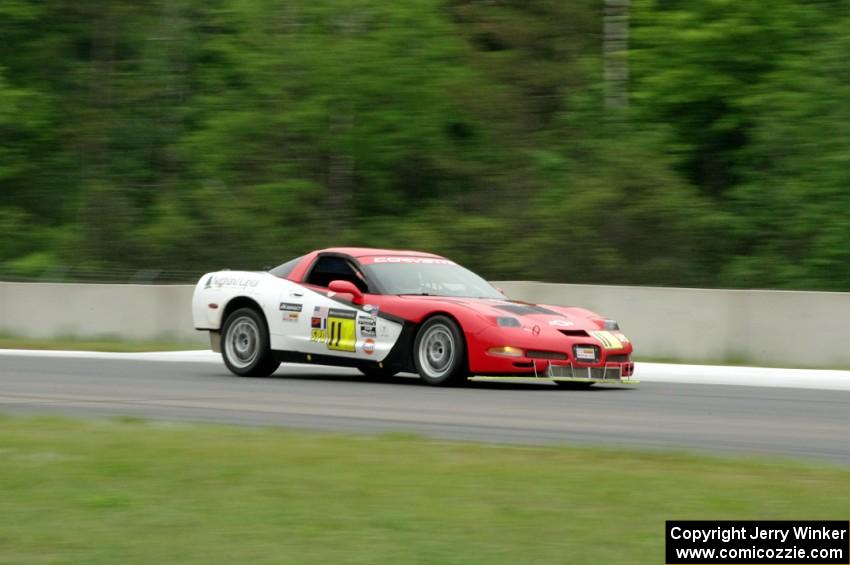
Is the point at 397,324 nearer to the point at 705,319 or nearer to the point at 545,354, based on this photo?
the point at 545,354

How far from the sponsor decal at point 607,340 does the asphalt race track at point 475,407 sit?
1.54ft

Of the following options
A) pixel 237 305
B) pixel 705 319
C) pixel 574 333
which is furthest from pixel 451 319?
pixel 705 319

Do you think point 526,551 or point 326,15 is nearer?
point 526,551

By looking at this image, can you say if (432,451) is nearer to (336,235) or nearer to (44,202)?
(336,235)

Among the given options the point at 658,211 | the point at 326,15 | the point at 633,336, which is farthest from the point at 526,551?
the point at 326,15

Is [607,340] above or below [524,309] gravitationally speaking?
below

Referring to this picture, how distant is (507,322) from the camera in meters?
13.7

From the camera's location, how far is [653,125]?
90.1 feet

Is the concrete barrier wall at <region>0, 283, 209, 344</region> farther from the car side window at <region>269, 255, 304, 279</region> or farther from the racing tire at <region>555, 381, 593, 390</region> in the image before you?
the racing tire at <region>555, 381, 593, 390</region>

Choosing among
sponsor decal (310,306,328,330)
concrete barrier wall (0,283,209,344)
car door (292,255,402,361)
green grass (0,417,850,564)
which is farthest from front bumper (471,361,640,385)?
concrete barrier wall (0,283,209,344)

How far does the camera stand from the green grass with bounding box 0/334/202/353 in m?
21.0

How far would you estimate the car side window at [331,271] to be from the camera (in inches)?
593

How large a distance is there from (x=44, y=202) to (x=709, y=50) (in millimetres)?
17856

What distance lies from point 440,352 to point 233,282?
9.31 feet
